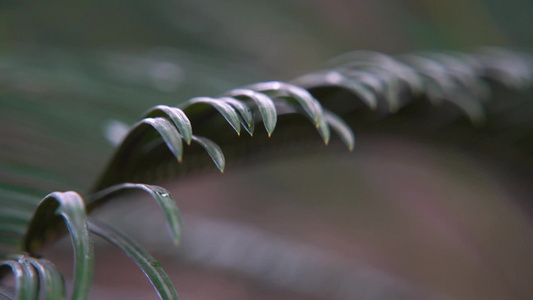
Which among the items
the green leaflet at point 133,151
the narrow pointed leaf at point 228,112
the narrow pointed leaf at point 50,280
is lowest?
the narrow pointed leaf at point 50,280

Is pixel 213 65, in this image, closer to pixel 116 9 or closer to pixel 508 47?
pixel 116 9

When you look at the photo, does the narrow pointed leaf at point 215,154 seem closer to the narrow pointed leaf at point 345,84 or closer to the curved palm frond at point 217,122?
the curved palm frond at point 217,122

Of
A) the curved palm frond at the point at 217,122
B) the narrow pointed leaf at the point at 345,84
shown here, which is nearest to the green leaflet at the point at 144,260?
the curved palm frond at the point at 217,122

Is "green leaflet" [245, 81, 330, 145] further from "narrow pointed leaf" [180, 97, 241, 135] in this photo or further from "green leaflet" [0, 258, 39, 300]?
"green leaflet" [0, 258, 39, 300]

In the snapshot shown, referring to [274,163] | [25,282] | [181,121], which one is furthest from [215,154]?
[274,163]

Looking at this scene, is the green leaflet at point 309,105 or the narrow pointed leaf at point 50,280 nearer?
the narrow pointed leaf at point 50,280

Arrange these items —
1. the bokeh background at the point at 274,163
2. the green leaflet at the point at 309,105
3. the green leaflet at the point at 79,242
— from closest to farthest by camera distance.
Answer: the green leaflet at the point at 79,242
the green leaflet at the point at 309,105
the bokeh background at the point at 274,163

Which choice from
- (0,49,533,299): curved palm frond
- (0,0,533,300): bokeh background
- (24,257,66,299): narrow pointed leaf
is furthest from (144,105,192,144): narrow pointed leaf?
(0,0,533,300): bokeh background
